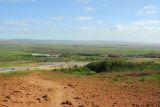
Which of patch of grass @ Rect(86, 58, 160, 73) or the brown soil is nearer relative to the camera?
the brown soil

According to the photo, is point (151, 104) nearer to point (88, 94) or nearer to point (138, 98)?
point (138, 98)

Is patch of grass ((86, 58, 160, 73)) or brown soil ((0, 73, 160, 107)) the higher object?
brown soil ((0, 73, 160, 107))

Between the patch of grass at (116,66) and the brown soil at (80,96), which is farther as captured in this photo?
the patch of grass at (116,66)

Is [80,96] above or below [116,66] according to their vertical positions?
above

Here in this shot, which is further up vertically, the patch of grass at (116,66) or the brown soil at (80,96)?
the brown soil at (80,96)

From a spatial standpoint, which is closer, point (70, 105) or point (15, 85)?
point (70, 105)

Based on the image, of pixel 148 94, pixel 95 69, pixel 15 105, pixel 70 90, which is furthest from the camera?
pixel 95 69

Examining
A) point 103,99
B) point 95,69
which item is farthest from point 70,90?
point 95,69

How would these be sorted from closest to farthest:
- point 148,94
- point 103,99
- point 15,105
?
point 15,105, point 103,99, point 148,94

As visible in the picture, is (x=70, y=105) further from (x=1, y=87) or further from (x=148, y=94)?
(x=1, y=87)

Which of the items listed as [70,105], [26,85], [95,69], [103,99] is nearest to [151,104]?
[103,99]

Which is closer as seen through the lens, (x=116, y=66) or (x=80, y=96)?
(x=80, y=96)
